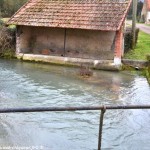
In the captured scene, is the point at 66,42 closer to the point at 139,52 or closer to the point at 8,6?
the point at 139,52

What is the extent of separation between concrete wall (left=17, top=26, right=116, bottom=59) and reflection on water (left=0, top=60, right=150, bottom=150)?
1764 mm

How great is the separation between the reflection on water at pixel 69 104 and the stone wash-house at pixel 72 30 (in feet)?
5.67

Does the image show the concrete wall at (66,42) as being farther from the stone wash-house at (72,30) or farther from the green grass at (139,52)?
the green grass at (139,52)

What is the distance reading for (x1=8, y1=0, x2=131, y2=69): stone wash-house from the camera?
60.2ft

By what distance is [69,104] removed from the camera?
38.8ft

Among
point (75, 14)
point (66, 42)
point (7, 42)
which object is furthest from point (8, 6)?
point (66, 42)

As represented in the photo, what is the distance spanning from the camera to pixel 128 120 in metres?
10.5

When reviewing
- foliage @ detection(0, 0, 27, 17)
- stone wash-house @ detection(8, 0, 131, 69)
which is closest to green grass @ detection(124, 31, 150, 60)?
stone wash-house @ detection(8, 0, 131, 69)

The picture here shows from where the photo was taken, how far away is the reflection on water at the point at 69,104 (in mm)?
8680

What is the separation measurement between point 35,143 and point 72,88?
19.7 ft

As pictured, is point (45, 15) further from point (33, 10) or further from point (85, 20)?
point (85, 20)

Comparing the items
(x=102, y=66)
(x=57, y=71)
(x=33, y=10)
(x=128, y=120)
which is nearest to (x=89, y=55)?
(x=102, y=66)

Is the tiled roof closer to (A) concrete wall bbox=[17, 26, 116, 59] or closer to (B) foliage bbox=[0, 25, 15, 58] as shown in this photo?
(A) concrete wall bbox=[17, 26, 116, 59]

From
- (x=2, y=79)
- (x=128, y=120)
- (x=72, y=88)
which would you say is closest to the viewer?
(x=128, y=120)
